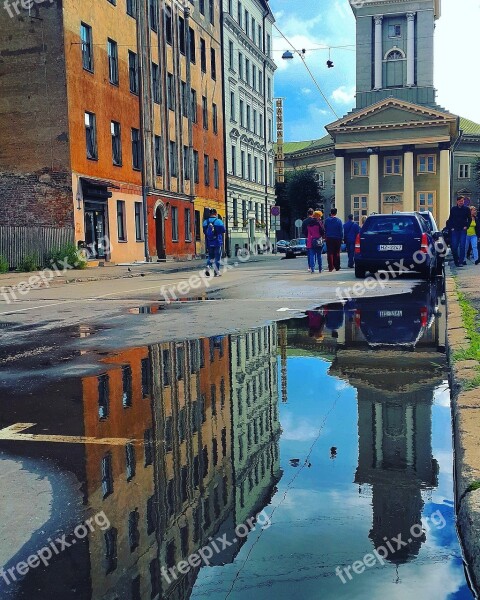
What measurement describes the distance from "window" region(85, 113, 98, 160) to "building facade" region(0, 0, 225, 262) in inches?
1.7

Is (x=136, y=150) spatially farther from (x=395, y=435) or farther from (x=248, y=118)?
(x=395, y=435)

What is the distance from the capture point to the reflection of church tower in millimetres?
2941

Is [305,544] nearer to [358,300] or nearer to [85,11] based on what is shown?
[358,300]

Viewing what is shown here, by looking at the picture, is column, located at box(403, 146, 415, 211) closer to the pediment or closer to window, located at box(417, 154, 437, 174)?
window, located at box(417, 154, 437, 174)

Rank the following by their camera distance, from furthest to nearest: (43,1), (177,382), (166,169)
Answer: (166,169), (43,1), (177,382)

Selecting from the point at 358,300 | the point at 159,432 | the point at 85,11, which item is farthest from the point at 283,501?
the point at 85,11

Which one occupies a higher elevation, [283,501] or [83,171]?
[83,171]

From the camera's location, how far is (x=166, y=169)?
37.7 m

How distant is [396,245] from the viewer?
677 inches

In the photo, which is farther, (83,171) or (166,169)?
(166,169)

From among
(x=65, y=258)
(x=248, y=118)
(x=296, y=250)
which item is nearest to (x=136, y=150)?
(x=65, y=258)

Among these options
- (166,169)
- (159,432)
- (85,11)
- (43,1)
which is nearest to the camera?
(159,432)

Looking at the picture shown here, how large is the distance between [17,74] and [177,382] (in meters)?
25.6

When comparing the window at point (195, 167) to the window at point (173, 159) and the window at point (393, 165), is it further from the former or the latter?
the window at point (393, 165)
